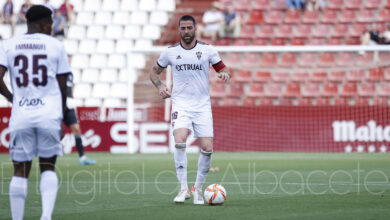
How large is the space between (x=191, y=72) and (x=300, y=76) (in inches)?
Result: 529

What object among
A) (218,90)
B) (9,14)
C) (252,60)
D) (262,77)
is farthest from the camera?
(9,14)

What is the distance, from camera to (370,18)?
959 inches

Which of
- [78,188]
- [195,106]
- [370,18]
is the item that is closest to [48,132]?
[195,106]

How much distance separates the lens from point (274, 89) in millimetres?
22328

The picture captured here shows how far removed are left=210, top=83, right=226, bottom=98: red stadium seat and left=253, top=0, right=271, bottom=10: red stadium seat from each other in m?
4.25

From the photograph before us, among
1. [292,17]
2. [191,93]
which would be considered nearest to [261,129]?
[292,17]

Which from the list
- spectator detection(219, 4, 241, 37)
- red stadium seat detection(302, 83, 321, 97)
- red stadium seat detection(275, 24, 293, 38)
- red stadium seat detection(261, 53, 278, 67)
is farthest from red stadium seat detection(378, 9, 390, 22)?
spectator detection(219, 4, 241, 37)

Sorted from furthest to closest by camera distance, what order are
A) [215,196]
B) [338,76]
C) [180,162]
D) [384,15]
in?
[384,15]
[338,76]
[180,162]
[215,196]

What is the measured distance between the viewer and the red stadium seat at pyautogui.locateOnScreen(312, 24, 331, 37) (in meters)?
24.2

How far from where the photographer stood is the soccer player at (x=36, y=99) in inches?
249

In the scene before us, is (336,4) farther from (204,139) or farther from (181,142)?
(181,142)

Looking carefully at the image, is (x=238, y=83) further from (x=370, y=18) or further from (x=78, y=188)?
(x=78, y=188)

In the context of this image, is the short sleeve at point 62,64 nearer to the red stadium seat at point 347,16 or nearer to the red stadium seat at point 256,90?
the red stadium seat at point 256,90

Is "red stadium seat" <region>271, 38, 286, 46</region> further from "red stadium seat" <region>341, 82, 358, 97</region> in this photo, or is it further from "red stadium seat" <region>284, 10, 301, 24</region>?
"red stadium seat" <region>341, 82, 358, 97</region>
